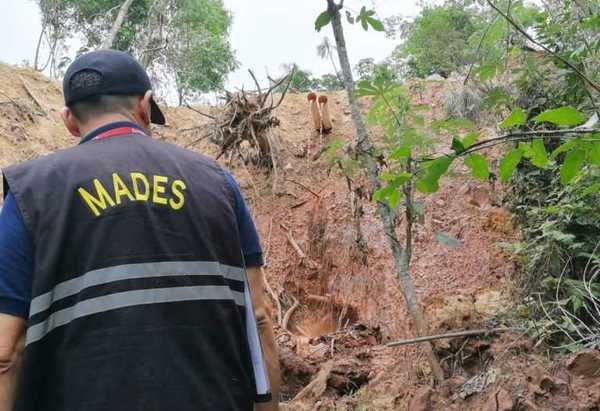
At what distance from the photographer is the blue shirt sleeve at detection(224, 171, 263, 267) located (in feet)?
5.18

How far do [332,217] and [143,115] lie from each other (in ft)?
20.1

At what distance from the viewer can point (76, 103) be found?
57.1 inches

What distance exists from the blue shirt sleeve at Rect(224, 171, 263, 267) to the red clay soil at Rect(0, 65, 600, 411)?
190cm

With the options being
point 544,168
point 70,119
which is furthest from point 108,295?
point 544,168

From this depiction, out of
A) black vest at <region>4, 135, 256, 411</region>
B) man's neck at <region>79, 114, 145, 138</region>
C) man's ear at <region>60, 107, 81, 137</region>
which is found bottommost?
black vest at <region>4, 135, 256, 411</region>

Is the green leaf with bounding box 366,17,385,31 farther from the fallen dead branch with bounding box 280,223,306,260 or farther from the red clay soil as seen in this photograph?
the fallen dead branch with bounding box 280,223,306,260

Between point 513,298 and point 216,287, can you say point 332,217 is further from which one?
point 216,287

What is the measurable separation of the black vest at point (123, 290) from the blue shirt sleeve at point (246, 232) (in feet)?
0.58

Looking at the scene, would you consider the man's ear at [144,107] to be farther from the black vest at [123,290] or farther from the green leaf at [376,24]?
the green leaf at [376,24]

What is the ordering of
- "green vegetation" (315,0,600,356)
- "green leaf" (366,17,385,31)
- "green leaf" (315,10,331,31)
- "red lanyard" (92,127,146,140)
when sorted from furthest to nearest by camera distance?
1. "green leaf" (315,10,331,31)
2. "green leaf" (366,17,385,31)
3. "green vegetation" (315,0,600,356)
4. "red lanyard" (92,127,146,140)

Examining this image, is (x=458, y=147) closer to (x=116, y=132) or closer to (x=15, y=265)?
(x=116, y=132)

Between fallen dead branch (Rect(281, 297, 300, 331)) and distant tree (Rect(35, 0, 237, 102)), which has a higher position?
distant tree (Rect(35, 0, 237, 102))

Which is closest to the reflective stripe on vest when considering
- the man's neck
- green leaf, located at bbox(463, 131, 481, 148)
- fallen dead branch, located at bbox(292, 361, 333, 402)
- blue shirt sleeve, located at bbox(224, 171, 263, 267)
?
blue shirt sleeve, located at bbox(224, 171, 263, 267)

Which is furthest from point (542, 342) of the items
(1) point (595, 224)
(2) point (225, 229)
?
(2) point (225, 229)
